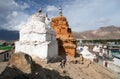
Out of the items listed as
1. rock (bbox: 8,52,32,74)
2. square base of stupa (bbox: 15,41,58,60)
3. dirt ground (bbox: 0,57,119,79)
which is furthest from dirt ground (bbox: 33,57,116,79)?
rock (bbox: 8,52,32,74)

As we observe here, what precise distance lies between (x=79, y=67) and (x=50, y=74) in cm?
958

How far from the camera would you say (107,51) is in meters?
72.2

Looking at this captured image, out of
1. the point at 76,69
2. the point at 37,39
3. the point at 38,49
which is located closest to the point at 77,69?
the point at 76,69

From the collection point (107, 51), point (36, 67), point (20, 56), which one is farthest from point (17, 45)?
point (107, 51)

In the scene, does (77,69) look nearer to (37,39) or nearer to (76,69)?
(76,69)

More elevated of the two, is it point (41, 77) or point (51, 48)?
point (51, 48)

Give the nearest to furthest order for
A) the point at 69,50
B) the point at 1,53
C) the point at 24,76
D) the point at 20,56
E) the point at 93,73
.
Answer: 1. the point at 24,76
2. the point at 20,56
3. the point at 93,73
4. the point at 69,50
5. the point at 1,53

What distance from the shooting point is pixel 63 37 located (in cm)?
3534

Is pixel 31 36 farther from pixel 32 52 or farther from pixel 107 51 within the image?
pixel 107 51

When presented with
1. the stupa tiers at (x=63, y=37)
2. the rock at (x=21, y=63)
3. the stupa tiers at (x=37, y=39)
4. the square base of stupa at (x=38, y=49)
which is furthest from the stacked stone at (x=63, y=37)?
the rock at (x=21, y=63)

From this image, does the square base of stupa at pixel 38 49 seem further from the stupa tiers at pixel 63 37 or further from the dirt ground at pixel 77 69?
the stupa tiers at pixel 63 37

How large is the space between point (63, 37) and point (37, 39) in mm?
7879

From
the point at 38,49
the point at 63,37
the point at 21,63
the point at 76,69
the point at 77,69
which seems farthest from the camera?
the point at 63,37

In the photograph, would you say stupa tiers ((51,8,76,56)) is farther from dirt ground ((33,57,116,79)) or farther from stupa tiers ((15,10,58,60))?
stupa tiers ((15,10,58,60))
